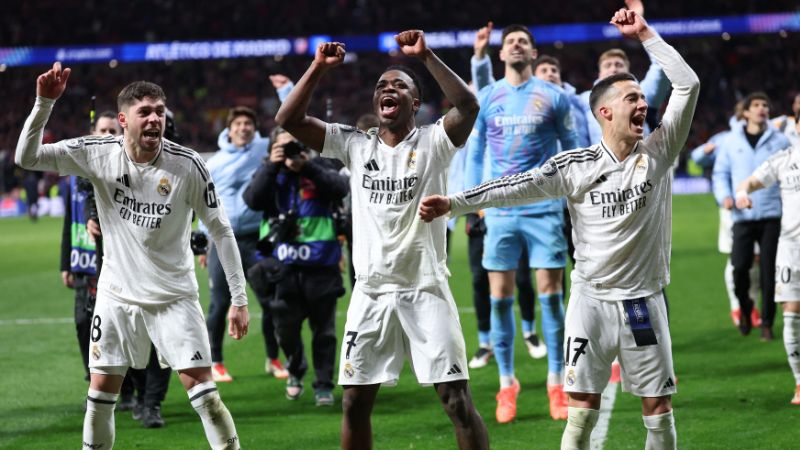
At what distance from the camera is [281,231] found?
27.6 ft

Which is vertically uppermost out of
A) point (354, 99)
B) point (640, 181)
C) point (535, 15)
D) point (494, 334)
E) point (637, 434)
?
point (535, 15)

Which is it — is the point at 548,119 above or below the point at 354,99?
below

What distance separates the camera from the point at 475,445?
545 centimetres

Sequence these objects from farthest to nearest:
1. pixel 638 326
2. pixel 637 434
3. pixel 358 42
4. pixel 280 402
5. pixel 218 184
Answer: pixel 358 42 → pixel 218 184 → pixel 280 402 → pixel 637 434 → pixel 638 326

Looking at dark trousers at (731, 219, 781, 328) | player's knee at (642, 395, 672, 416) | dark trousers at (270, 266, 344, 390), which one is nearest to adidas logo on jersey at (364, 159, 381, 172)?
player's knee at (642, 395, 672, 416)

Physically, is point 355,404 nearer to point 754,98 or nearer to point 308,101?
point 308,101

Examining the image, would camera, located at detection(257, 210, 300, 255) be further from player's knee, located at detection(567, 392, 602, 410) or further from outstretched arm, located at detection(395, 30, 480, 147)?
player's knee, located at detection(567, 392, 602, 410)

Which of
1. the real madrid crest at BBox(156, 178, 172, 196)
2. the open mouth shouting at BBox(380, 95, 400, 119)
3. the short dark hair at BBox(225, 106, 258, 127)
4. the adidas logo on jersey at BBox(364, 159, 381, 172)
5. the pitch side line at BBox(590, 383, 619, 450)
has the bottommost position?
the pitch side line at BBox(590, 383, 619, 450)

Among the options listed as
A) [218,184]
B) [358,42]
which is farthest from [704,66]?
[218,184]

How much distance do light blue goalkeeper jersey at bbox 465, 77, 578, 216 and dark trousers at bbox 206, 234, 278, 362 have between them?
2.60 metres

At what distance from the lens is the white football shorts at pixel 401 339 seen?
5.48 metres

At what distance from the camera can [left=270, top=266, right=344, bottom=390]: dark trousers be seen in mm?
8477

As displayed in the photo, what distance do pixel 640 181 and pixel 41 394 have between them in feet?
19.3

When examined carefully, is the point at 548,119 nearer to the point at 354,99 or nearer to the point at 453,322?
the point at 453,322
